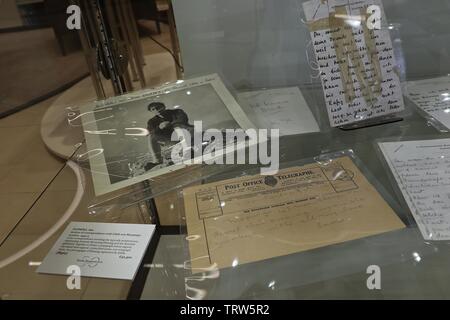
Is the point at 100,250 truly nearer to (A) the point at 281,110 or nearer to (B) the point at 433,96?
(A) the point at 281,110

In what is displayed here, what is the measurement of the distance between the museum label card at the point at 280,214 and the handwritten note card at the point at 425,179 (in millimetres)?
38

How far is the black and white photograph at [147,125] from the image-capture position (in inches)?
21.1

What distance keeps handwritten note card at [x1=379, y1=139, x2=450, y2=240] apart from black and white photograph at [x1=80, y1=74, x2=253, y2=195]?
24cm

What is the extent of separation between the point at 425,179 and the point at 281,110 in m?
0.28

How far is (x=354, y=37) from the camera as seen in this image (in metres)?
0.59

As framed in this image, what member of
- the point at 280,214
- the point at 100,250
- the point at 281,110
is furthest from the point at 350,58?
the point at 100,250

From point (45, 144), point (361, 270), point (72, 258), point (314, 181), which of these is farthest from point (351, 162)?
point (45, 144)

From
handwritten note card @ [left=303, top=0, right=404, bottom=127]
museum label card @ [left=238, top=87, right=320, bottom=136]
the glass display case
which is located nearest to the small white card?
the glass display case

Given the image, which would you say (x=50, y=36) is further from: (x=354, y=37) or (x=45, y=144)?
(x=354, y=37)

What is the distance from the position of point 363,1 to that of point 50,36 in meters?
1.73

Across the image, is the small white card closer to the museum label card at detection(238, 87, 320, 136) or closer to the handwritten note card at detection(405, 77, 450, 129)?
the museum label card at detection(238, 87, 320, 136)

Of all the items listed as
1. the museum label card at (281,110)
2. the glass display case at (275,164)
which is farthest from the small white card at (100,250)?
the museum label card at (281,110)

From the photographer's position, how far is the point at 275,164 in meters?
0.57

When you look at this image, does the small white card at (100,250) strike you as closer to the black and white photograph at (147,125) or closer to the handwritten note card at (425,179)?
the black and white photograph at (147,125)
